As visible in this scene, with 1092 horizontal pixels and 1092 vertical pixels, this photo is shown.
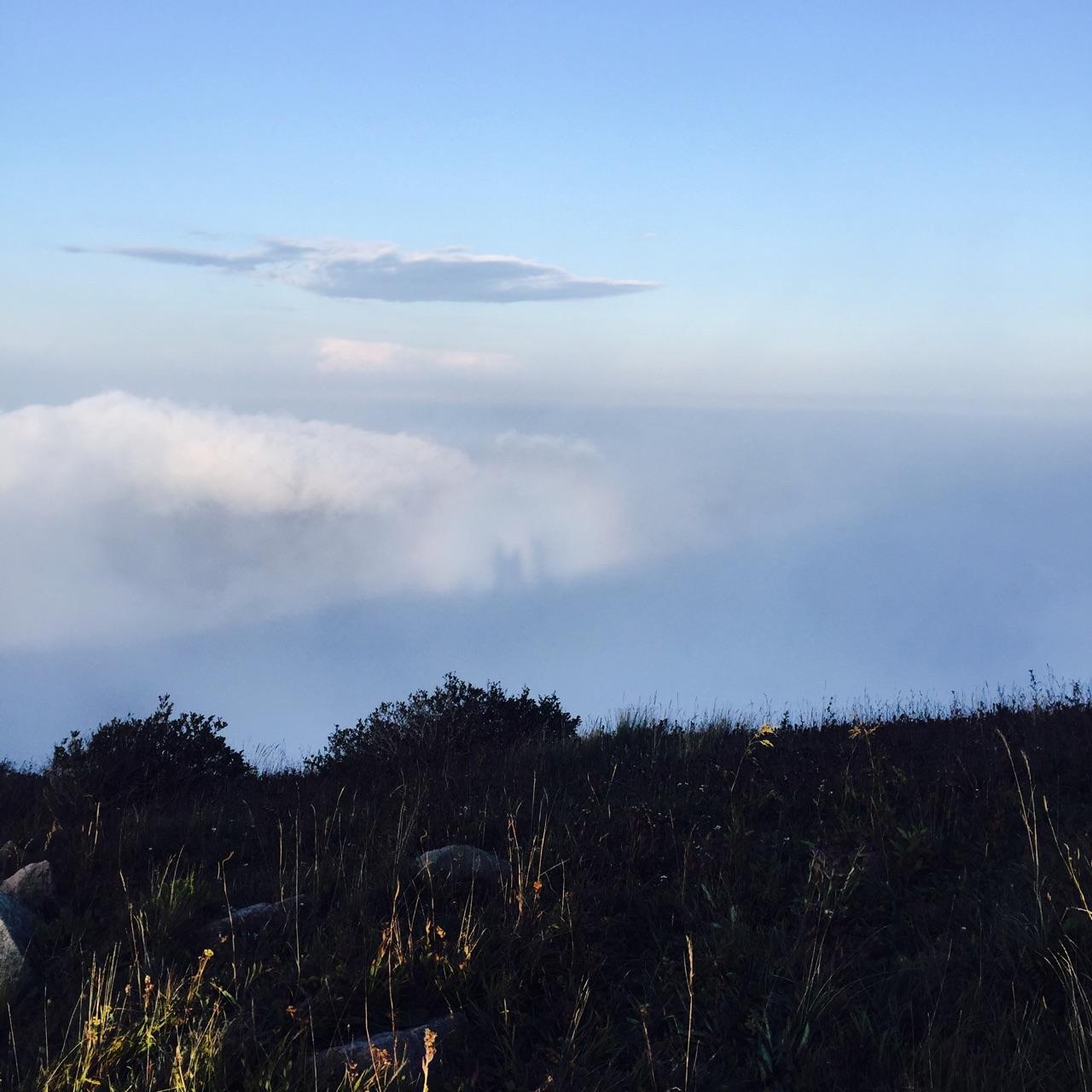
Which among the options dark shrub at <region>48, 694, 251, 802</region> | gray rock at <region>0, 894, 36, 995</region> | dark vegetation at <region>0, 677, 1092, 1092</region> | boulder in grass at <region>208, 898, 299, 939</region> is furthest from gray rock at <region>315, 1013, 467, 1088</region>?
dark shrub at <region>48, 694, 251, 802</region>

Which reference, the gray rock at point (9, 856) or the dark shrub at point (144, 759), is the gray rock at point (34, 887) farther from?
the dark shrub at point (144, 759)

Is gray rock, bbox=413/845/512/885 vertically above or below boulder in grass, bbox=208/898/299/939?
above

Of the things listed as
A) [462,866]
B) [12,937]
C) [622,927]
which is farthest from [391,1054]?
[12,937]

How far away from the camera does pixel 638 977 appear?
4.82 m

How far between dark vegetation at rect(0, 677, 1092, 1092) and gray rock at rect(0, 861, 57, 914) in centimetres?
12

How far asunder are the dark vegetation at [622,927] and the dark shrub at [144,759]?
0.45 metres

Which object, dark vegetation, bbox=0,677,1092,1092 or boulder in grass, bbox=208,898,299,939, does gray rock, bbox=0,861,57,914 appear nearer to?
dark vegetation, bbox=0,677,1092,1092

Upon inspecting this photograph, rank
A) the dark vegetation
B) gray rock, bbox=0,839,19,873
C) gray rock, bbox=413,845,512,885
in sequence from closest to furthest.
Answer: the dark vegetation, gray rock, bbox=413,845,512,885, gray rock, bbox=0,839,19,873

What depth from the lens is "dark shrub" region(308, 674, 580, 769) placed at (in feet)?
34.4

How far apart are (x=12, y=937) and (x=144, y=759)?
446 centimetres

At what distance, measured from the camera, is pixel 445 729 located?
10797mm

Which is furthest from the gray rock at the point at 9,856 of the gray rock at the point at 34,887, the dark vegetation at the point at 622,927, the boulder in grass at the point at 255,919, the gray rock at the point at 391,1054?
the gray rock at the point at 391,1054

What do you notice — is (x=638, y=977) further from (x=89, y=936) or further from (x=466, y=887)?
(x=89, y=936)

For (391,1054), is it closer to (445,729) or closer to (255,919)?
(255,919)
